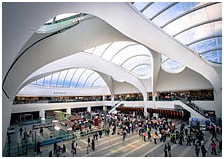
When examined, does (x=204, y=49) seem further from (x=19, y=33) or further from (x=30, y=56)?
(x=19, y=33)

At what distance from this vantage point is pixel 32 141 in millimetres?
14758

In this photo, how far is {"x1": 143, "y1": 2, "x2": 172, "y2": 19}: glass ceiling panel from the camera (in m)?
13.6

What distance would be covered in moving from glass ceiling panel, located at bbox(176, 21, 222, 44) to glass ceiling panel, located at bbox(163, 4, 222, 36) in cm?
96

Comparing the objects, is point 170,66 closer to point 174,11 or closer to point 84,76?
point 174,11

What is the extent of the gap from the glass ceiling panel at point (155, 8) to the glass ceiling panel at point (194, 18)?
300 centimetres

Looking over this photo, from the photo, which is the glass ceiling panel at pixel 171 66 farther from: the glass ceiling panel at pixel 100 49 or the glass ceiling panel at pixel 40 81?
the glass ceiling panel at pixel 40 81

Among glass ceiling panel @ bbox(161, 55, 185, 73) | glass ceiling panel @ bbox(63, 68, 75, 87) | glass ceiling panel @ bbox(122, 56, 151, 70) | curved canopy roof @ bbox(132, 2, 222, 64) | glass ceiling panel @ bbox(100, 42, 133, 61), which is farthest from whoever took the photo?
glass ceiling panel @ bbox(63, 68, 75, 87)

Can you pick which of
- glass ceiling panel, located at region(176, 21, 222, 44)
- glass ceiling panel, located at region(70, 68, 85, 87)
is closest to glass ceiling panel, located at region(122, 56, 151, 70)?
glass ceiling panel, located at region(70, 68, 85, 87)

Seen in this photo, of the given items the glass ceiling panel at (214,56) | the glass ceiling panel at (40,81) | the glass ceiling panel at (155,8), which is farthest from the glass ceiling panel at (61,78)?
the glass ceiling panel at (214,56)

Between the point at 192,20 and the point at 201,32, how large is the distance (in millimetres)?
2745

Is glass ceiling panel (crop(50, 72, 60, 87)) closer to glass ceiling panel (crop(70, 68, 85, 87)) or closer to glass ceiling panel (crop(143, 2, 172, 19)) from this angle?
glass ceiling panel (crop(70, 68, 85, 87))

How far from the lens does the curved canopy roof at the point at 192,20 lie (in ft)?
45.4

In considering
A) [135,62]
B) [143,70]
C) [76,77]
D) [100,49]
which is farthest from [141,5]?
[76,77]

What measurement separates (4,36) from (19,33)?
0.63 m
